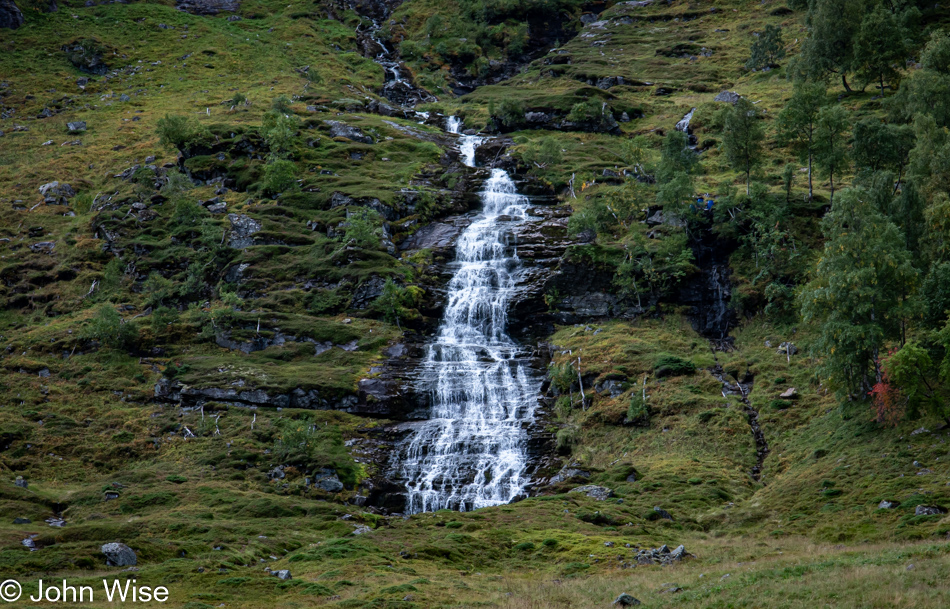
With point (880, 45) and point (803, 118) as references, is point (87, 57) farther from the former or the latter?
point (880, 45)

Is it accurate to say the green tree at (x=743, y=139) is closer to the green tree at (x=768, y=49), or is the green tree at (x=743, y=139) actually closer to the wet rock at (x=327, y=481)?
the wet rock at (x=327, y=481)

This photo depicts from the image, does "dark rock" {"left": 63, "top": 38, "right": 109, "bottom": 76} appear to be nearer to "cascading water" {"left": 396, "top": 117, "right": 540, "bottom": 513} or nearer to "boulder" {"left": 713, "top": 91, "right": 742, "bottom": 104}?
"cascading water" {"left": 396, "top": 117, "right": 540, "bottom": 513}

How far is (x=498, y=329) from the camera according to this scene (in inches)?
3095

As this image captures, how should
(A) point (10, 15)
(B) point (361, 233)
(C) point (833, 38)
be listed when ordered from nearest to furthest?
(B) point (361, 233) → (C) point (833, 38) → (A) point (10, 15)

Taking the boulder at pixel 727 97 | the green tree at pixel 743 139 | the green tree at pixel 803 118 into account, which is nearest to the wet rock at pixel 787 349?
the green tree at pixel 803 118

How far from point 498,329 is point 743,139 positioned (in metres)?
38.2

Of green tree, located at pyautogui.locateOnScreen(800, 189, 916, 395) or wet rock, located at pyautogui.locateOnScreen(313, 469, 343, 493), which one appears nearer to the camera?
green tree, located at pyautogui.locateOnScreen(800, 189, 916, 395)

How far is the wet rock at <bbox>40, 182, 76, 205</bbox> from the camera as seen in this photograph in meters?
105

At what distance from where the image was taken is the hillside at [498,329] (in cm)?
3856

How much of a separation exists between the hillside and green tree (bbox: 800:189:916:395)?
249mm

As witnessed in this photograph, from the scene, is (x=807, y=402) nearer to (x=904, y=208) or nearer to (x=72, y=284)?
(x=904, y=208)

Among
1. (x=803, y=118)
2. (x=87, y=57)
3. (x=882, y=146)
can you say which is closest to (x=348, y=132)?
(x=87, y=57)

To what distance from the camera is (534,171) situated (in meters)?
109

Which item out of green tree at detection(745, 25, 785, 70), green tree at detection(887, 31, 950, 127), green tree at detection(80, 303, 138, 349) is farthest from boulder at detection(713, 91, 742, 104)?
green tree at detection(80, 303, 138, 349)
